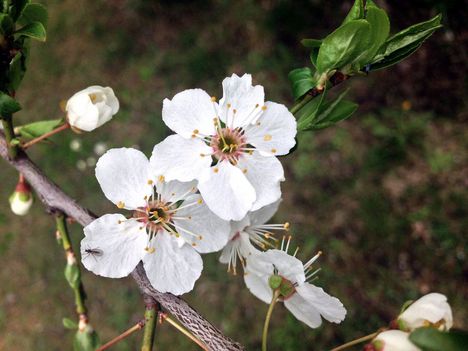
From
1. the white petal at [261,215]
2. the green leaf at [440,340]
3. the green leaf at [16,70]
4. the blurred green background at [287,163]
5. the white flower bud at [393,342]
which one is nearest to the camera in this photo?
the green leaf at [440,340]

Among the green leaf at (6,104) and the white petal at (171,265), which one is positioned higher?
the green leaf at (6,104)

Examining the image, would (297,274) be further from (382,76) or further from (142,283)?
(382,76)

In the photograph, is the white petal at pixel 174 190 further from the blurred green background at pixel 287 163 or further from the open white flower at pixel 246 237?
the blurred green background at pixel 287 163

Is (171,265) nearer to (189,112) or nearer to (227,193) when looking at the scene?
(227,193)

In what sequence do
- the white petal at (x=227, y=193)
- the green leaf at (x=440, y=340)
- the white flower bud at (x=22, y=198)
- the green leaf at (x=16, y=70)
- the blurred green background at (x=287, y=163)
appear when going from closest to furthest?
the green leaf at (x=440, y=340) → the white petal at (x=227, y=193) → the green leaf at (x=16, y=70) → the white flower bud at (x=22, y=198) → the blurred green background at (x=287, y=163)

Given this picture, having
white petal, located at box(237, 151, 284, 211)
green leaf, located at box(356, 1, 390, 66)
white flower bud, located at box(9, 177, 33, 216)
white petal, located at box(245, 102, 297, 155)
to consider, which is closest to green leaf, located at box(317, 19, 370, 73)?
green leaf, located at box(356, 1, 390, 66)

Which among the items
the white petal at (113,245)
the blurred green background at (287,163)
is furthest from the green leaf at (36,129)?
the blurred green background at (287,163)

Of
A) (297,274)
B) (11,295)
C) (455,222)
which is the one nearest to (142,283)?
(297,274)
